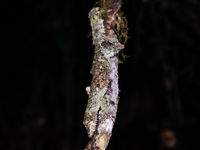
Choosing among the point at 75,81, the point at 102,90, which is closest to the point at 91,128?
the point at 102,90

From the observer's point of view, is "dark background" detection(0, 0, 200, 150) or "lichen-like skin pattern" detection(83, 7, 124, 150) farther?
"dark background" detection(0, 0, 200, 150)

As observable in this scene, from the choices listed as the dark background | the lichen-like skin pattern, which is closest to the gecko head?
the lichen-like skin pattern

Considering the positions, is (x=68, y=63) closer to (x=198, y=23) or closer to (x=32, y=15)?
(x=32, y=15)

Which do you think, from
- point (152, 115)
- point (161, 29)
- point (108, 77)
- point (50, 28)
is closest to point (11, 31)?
point (50, 28)

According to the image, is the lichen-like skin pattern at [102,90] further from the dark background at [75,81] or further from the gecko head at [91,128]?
the dark background at [75,81]

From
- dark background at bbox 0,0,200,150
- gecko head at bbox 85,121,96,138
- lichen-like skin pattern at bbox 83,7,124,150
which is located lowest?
dark background at bbox 0,0,200,150

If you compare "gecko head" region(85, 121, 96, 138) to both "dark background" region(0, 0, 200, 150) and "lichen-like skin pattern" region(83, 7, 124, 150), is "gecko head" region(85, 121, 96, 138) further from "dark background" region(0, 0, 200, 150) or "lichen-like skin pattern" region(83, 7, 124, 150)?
"dark background" region(0, 0, 200, 150)
